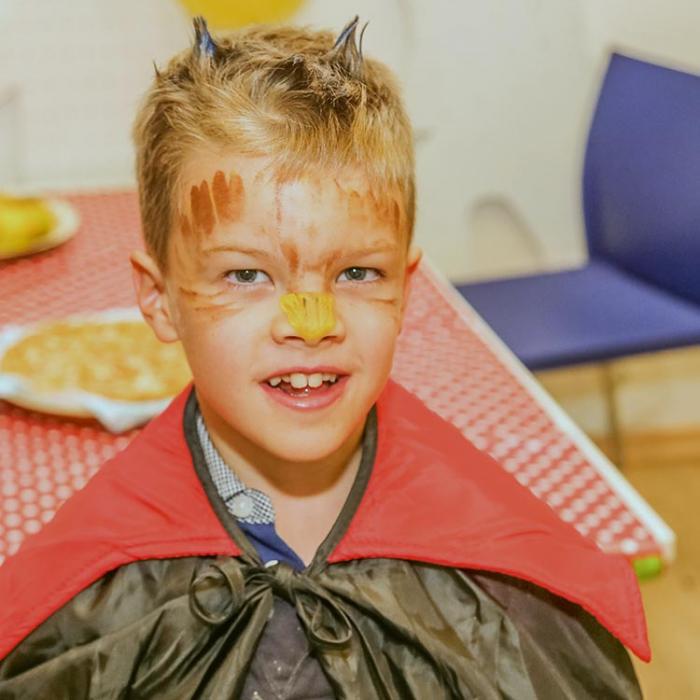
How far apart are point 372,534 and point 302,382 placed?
0.51ft

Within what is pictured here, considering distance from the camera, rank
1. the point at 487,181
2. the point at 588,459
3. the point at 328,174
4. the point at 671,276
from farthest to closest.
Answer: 1. the point at 487,181
2. the point at 671,276
3. the point at 588,459
4. the point at 328,174

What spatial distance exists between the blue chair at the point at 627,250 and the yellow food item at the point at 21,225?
2.72 feet

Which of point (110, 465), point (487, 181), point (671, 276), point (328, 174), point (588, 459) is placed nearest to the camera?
point (328, 174)

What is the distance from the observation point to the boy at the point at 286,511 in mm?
820

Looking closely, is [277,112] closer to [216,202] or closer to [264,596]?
[216,202]

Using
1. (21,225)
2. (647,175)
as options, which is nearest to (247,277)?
(21,225)

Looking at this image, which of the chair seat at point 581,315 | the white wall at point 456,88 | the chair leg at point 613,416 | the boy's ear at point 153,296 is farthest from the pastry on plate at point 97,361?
the chair leg at point 613,416

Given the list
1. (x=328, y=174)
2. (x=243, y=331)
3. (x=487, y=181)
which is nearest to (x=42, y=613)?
(x=243, y=331)

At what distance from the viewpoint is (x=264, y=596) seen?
857 millimetres

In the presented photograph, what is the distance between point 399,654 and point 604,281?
1432 millimetres

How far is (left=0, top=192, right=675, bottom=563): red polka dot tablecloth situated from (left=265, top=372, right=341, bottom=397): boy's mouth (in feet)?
0.98

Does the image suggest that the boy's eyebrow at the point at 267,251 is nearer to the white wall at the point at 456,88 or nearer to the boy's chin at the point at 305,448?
the boy's chin at the point at 305,448

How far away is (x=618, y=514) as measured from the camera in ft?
3.28

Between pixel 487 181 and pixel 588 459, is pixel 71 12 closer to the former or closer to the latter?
pixel 487 181
